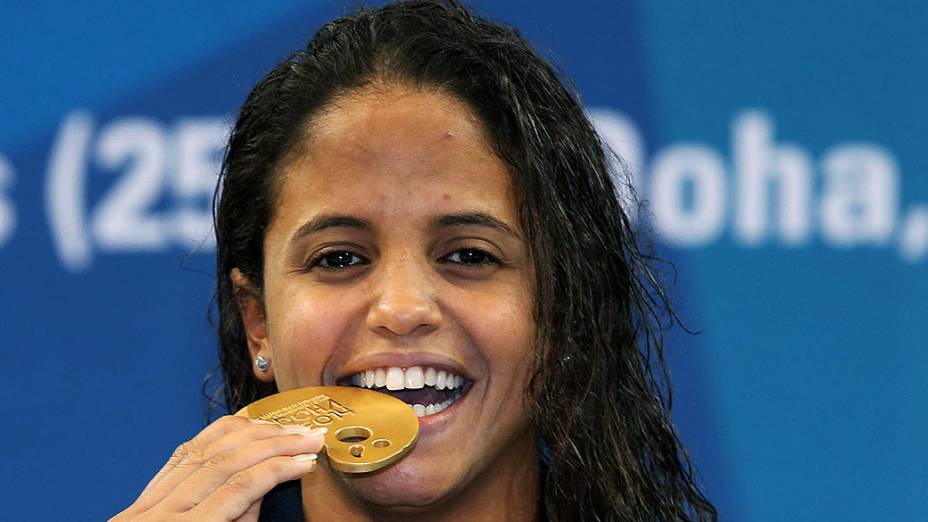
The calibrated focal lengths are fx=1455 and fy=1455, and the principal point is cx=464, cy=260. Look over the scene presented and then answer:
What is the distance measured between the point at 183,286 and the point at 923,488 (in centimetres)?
121

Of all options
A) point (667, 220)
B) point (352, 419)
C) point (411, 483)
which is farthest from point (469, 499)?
point (667, 220)

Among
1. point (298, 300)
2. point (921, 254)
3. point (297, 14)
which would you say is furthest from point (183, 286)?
point (921, 254)

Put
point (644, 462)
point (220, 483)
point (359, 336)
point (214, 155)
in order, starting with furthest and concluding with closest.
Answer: point (214, 155) → point (644, 462) → point (359, 336) → point (220, 483)

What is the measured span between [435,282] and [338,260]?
0.37ft

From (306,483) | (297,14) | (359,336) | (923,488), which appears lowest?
(923,488)

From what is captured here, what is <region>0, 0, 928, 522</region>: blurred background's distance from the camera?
2.18 meters

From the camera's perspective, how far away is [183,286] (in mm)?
2221

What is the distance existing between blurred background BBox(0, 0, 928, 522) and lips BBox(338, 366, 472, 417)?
68cm

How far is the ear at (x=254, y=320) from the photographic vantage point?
1759 mm

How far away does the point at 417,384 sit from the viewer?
5.16 feet

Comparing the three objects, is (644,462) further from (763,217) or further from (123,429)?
Result: (123,429)

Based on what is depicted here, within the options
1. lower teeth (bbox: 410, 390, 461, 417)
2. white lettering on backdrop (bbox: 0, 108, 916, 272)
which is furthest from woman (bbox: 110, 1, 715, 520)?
white lettering on backdrop (bbox: 0, 108, 916, 272)

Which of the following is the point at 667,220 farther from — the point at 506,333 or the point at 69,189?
the point at 69,189

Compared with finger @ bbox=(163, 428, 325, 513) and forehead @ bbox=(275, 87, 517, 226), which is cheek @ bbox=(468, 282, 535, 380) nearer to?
forehead @ bbox=(275, 87, 517, 226)
